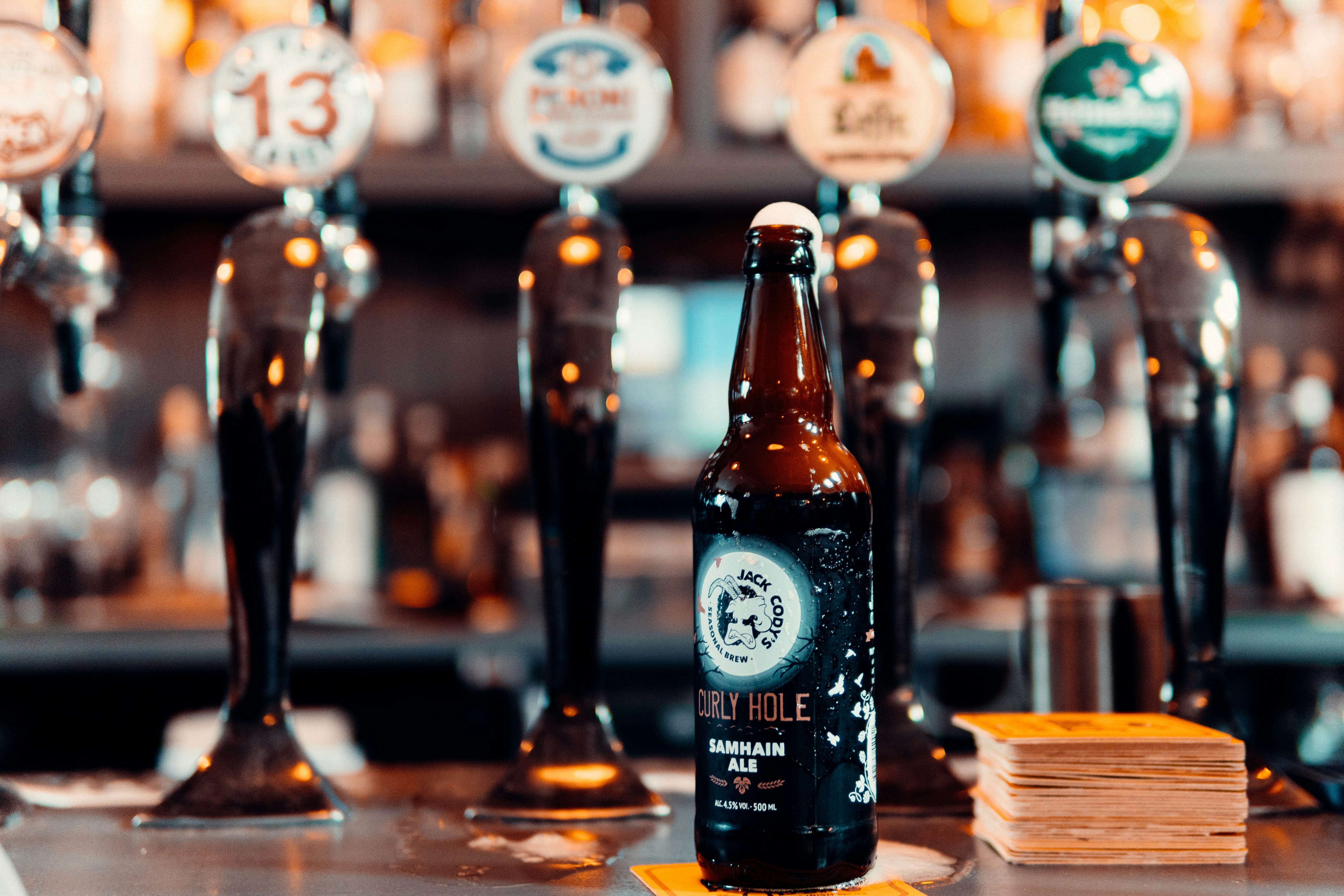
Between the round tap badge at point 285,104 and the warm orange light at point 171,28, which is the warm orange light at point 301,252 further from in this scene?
the warm orange light at point 171,28

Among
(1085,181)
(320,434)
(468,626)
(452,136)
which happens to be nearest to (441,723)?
(468,626)

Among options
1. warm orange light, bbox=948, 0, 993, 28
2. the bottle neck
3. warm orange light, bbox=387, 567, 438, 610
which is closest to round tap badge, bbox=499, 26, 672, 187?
the bottle neck

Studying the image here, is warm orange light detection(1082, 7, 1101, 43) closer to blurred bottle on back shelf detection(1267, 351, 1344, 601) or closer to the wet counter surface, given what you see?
the wet counter surface

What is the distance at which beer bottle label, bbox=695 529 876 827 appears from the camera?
585 millimetres

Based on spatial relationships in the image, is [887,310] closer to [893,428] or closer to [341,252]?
[893,428]

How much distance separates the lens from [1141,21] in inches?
90.9

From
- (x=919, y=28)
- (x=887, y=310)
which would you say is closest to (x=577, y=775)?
(x=887, y=310)

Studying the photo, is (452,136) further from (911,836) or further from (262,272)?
(911,836)

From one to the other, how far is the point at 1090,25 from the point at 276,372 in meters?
0.61

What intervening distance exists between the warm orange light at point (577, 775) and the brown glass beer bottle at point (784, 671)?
17cm

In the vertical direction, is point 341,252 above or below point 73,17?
below

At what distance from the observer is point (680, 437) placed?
244 centimetres

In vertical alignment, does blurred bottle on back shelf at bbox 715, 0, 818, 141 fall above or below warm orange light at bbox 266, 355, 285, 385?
above

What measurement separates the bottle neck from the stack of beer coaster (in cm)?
20
